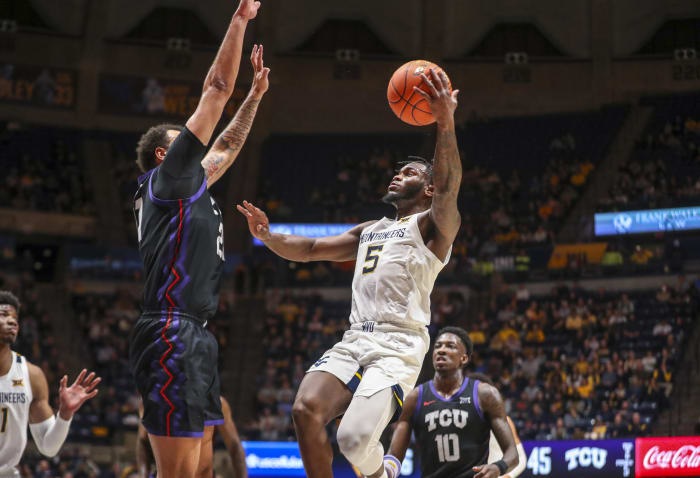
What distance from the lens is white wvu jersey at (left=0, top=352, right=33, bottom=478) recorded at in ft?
21.0

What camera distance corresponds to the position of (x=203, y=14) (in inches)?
1095

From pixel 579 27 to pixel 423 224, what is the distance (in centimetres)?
2248

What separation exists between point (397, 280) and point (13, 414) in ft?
10.1

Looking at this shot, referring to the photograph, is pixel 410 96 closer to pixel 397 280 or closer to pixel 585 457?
pixel 397 280

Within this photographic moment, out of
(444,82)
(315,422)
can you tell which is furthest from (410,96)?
(315,422)

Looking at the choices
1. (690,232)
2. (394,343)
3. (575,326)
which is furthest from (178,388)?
(690,232)

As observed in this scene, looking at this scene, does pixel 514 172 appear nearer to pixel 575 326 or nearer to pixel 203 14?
pixel 575 326

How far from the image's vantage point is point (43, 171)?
2577 centimetres

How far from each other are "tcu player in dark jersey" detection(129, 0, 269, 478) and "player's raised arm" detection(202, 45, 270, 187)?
58cm

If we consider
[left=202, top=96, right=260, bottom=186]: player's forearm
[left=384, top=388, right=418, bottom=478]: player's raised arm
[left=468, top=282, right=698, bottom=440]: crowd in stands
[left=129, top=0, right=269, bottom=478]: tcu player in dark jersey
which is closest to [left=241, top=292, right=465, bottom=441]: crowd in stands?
[left=468, top=282, right=698, bottom=440]: crowd in stands

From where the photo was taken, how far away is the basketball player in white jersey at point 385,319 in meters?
5.49

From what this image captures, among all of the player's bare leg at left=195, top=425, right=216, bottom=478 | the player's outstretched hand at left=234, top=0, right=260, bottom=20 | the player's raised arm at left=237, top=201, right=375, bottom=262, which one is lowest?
the player's bare leg at left=195, top=425, right=216, bottom=478

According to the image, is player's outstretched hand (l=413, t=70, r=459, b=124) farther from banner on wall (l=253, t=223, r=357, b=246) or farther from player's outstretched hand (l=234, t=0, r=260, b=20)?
banner on wall (l=253, t=223, r=357, b=246)

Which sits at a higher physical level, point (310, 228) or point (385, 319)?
point (310, 228)
